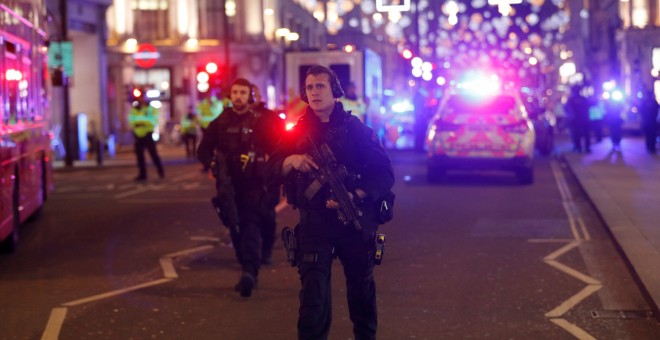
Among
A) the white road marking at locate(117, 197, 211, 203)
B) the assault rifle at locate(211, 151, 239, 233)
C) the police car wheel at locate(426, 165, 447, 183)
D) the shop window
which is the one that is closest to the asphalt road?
the assault rifle at locate(211, 151, 239, 233)

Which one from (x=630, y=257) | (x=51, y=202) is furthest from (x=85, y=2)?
(x=630, y=257)

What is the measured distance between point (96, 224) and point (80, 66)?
27349 millimetres

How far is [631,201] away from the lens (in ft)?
54.0

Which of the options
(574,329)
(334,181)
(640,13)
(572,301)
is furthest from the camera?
(640,13)

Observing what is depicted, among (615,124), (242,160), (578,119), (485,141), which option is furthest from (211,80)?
(242,160)

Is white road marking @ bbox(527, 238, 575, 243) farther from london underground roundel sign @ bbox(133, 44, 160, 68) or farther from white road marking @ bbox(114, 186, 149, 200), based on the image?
london underground roundel sign @ bbox(133, 44, 160, 68)

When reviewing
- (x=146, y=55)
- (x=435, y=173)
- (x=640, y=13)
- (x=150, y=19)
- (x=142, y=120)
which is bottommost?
(x=435, y=173)

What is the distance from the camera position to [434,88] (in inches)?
1604

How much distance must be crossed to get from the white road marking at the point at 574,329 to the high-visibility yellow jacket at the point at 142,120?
17.2 metres

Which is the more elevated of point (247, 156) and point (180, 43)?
point (180, 43)

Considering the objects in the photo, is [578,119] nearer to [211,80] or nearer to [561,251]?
[211,80]

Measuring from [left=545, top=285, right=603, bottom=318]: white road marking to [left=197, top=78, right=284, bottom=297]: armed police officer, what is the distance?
8.09 feet

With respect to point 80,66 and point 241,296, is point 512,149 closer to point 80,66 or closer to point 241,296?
point 241,296

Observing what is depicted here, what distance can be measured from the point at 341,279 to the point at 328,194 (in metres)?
4.06
